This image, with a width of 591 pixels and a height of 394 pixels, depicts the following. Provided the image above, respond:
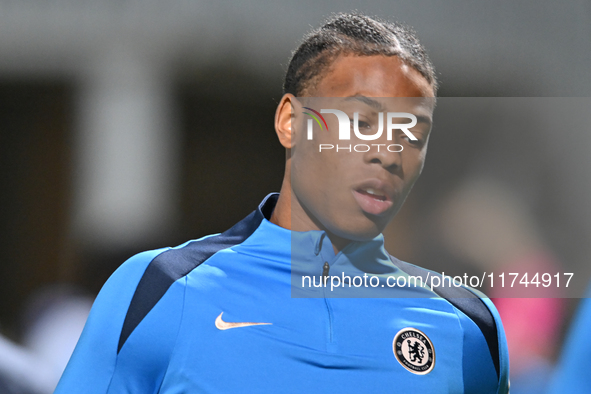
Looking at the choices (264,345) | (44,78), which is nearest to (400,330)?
(264,345)

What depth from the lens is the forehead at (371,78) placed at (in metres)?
0.91

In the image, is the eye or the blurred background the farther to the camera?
the blurred background

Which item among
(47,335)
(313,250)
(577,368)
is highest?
(313,250)

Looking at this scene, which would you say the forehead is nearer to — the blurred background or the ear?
the ear

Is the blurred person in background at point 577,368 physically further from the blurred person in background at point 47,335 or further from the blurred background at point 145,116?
the blurred person in background at point 47,335

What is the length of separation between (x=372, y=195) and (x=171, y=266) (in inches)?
15.6

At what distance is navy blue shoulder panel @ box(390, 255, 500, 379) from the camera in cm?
97

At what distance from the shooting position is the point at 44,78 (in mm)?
1879

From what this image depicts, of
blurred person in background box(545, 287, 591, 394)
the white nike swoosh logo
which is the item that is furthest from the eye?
blurred person in background box(545, 287, 591, 394)

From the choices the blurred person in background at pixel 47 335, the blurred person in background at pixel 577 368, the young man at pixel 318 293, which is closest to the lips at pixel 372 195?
the young man at pixel 318 293

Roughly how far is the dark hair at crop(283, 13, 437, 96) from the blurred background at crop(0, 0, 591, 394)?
443mm

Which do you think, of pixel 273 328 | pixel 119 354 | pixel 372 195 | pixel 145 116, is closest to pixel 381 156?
pixel 372 195

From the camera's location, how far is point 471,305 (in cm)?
101

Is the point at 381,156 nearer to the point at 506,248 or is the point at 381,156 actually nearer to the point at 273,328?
the point at 273,328
